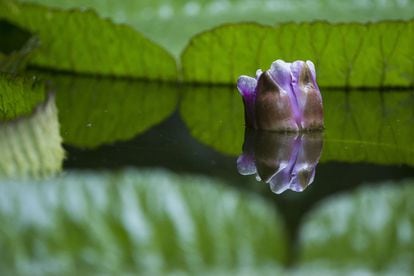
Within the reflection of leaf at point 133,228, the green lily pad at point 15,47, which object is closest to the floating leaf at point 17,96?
the green lily pad at point 15,47

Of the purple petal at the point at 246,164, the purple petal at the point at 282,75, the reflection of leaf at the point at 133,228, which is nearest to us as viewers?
the reflection of leaf at the point at 133,228

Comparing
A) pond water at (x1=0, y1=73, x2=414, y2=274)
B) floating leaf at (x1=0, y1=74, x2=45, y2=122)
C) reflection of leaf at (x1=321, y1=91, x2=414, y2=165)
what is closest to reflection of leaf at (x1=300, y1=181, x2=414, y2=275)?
Result: pond water at (x1=0, y1=73, x2=414, y2=274)

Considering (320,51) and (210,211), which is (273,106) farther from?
(210,211)

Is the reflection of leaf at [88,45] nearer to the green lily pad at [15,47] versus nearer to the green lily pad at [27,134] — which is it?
the green lily pad at [15,47]

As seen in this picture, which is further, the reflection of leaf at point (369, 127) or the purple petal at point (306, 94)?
the purple petal at point (306, 94)

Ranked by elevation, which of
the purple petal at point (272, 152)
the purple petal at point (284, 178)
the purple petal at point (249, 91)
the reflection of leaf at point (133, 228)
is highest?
the reflection of leaf at point (133, 228)

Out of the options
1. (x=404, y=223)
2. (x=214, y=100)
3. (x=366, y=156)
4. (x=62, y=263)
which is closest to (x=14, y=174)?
(x=62, y=263)

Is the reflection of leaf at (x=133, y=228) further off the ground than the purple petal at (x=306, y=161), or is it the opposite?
the reflection of leaf at (x=133, y=228)

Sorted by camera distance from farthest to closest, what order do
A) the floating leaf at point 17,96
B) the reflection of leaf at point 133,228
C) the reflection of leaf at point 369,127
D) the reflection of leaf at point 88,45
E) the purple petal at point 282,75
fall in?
1. the reflection of leaf at point 88,45
2. the floating leaf at point 17,96
3. the purple petal at point 282,75
4. the reflection of leaf at point 369,127
5. the reflection of leaf at point 133,228

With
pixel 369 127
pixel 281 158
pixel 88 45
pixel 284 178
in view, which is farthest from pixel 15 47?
pixel 284 178
